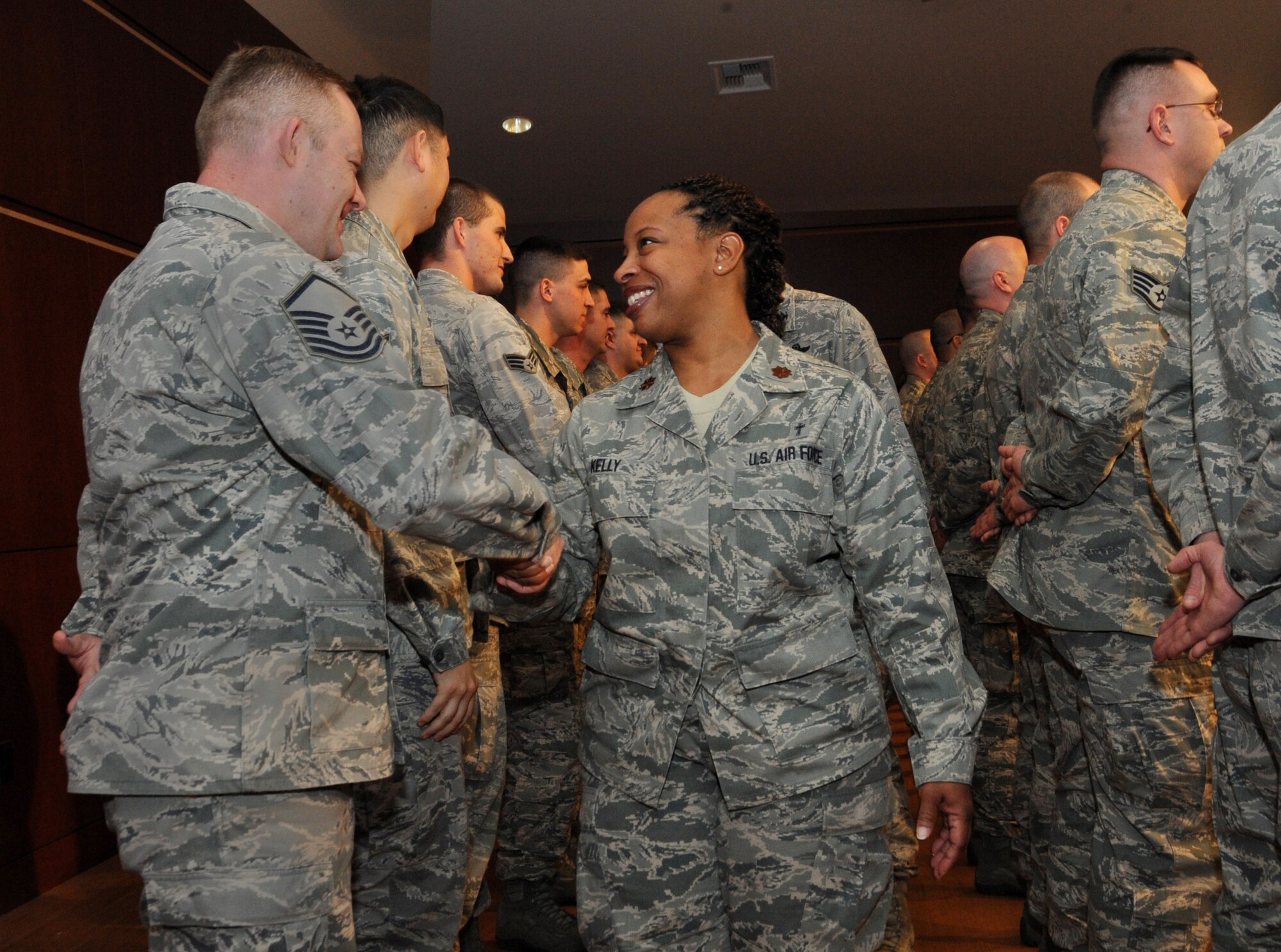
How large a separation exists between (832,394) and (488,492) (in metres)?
0.61

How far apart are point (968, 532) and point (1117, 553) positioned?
1.50 meters

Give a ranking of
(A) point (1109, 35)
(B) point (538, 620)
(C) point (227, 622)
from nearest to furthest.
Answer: (C) point (227, 622) → (B) point (538, 620) → (A) point (1109, 35)

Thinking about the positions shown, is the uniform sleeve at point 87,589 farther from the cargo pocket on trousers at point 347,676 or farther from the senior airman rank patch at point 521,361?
the senior airman rank patch at point 521,361

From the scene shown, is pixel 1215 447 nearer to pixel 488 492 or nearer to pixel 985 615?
pixel 488 492

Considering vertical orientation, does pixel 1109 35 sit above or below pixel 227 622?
above

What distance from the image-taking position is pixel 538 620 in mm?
1736

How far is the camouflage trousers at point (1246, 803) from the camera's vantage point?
1.29 meters

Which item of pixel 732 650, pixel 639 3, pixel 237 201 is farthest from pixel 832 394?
pixel 639 3

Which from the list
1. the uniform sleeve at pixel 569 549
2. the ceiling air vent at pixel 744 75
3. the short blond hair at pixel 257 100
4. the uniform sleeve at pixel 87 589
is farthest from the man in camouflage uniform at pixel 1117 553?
the ceiling air vent at pixel 744 75

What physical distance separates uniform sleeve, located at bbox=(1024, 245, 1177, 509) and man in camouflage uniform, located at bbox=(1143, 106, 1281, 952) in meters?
0.54

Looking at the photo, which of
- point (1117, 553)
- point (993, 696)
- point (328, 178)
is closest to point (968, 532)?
→ point (993, 696)

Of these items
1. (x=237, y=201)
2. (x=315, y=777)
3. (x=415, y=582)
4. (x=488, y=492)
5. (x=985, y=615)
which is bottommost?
(x=985, y=615)

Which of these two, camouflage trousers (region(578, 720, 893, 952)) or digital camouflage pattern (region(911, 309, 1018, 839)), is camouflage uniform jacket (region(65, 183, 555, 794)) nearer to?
camouflage trousers (region(578, 720, 893, 952))

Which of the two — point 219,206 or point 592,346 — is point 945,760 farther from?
point 592,346
